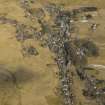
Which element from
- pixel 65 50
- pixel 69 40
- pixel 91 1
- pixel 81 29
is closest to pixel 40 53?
pixel 65 50

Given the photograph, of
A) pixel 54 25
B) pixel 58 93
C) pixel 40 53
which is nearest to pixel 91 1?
pixel 54 25

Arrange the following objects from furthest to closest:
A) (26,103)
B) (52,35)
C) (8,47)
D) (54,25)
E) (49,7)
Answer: (49,7), (54,25), (52,35), (8,47), (26,103)

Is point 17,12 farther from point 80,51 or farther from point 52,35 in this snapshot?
point 80,51

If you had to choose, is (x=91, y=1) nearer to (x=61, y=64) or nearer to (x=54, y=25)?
(x=54, y=25)

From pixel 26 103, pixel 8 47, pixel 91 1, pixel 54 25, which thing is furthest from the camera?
pixel 91 1

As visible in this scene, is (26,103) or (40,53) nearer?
(26,103)

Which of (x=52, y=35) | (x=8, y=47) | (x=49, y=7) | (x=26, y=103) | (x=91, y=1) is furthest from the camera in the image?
(x=91, y=1)
